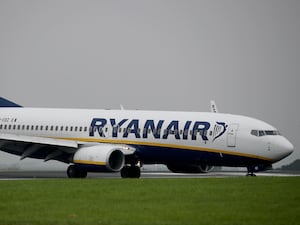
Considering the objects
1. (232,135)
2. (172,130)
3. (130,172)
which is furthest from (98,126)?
(232,135)

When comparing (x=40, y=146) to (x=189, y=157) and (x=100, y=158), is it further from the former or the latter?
(x=189, y=157)

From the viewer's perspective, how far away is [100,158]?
162 feet

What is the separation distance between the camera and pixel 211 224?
22.2 m

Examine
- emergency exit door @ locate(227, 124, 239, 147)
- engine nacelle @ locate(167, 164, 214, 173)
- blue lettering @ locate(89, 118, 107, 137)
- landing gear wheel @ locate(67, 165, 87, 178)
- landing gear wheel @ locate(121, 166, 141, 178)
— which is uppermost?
blue lettering @ locate(89, 118, 107, 137)

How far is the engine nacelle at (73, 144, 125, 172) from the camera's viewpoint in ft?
162

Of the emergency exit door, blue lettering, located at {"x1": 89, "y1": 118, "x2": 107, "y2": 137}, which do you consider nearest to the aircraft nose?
the emergency exit door

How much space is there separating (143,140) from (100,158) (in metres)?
3.10

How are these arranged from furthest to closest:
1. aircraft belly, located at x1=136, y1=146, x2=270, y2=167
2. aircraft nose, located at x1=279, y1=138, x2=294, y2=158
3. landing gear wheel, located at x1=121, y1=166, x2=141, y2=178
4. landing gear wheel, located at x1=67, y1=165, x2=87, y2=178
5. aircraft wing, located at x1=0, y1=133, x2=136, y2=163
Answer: landing gear wheel, located at x1=121, y1=166, x2=141, y2=178, aircraft wing, located at x1=0, y1=133, x2=136, y2=163, landing gear wheel, located at x1=67, y1=165, x2=87, y2=178, aircraft belly, located at x1=136, y1=146, x2=270, y2=167, aircraft nose, located at x1=279, y1=138, x2=294, y2=158

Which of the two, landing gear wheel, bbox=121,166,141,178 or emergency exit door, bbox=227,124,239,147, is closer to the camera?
emergency exit door, bbox=227,124,239,147

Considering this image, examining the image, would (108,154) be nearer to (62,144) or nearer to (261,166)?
(62,144)

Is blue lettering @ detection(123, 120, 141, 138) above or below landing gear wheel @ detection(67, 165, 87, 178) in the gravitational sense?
above

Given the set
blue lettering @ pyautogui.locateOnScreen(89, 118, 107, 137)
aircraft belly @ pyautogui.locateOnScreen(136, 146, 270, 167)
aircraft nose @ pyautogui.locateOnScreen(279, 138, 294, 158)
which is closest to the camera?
aircraft nose @ pyautogui.locateOnScreen(279, 138, 294, 158)

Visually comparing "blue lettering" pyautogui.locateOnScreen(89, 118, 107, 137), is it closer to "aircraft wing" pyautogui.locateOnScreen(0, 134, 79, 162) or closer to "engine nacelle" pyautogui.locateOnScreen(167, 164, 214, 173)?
"aircraft wing" pyautogui.locateOnScreen(0, 134, 79, 162)

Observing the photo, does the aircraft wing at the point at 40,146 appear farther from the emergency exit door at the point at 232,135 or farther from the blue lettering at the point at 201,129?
the emergency exit door at the point at 232,135
